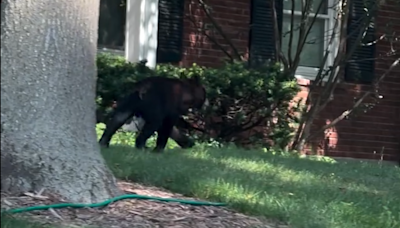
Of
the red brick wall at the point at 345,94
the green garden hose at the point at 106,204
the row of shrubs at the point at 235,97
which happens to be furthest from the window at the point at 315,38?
the green garden hose at the point at 106,204

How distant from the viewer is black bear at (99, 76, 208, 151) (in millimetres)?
8953

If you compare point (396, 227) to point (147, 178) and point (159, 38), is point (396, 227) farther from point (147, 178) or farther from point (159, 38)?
point (159, 38)

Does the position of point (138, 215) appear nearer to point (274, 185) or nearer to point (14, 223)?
point (14, 223)

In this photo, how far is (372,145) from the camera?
15.2m

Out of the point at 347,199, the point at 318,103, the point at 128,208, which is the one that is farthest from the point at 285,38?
the point at 128,208

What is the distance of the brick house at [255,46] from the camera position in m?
13.1

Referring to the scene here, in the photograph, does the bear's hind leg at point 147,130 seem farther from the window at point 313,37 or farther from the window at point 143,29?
the window at point 313,37

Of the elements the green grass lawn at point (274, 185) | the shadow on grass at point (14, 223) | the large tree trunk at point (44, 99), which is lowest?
the green grass lawn at point (274, 185)

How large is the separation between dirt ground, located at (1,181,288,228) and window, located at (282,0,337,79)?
840 centimetres

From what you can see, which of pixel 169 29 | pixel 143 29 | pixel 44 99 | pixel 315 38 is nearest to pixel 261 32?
pixel 315 38

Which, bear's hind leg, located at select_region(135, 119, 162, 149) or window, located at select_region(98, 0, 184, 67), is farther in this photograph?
window, located at select_region(98, 0, 184, 67)

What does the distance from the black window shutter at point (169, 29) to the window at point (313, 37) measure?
2028 mm

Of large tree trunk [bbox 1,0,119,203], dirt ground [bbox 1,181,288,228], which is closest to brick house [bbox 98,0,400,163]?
dirt ground [bbox 1,181,288,228]

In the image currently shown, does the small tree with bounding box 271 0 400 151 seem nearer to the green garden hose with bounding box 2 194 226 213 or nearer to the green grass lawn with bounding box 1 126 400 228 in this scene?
the green grass lawn with bounding box 1 126 400 228
